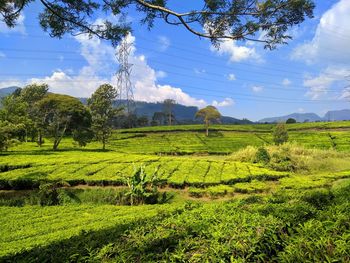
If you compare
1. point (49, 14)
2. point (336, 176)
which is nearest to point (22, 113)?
point (336, 176)

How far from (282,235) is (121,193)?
12128mm

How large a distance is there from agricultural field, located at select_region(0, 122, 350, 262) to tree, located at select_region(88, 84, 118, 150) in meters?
17.4

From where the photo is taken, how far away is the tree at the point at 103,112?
137 feet

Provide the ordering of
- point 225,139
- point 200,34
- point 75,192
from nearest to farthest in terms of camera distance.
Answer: point 200,34 → point 75,192 → point 225,139

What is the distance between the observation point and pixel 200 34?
5121 mm

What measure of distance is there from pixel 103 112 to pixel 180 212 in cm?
4558

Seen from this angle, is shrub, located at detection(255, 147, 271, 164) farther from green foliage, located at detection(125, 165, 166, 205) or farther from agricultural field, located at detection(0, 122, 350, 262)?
green foliage, located at detection(125, 165, 166, 205)

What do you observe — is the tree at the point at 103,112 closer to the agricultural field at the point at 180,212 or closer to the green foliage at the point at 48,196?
the agricultural field at the point at 180,212

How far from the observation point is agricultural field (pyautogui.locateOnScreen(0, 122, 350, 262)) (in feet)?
10.6

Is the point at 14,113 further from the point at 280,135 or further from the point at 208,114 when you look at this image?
the point at 208,114

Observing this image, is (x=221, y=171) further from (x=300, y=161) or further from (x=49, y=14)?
(x=49, y=14)

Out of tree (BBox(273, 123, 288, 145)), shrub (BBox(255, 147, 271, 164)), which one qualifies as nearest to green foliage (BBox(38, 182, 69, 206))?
shrub (BBox(255, 147, 271, 164))

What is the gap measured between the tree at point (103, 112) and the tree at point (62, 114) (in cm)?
129

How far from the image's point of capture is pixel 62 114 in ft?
136
